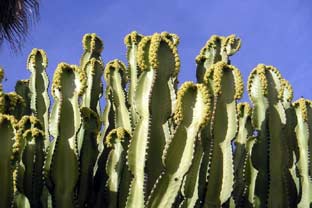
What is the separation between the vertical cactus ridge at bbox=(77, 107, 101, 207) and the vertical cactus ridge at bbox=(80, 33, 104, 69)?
0.97 metres

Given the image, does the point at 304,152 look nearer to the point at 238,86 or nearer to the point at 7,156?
the point at 238,86

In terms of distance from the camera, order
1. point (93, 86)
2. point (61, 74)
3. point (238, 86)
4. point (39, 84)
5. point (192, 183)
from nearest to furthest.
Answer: point (192, 183), point (238, 86), point (61, 74), point (93, 86), point (39, 84)

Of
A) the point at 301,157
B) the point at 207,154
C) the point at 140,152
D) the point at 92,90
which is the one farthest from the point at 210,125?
the point at 92,90

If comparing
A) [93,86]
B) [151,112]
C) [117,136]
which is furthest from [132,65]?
[151,112]

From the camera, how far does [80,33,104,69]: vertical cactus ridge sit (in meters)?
5.37

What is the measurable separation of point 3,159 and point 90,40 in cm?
187

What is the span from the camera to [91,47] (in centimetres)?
538

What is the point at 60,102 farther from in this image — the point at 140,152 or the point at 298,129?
the point at 298,129

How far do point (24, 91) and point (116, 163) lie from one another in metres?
1.44

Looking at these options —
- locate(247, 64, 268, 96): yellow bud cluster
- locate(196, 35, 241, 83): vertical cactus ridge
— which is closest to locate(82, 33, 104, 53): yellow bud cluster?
locate(196, 35, 241, 83): vertical cactus ridge

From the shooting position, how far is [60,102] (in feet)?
13.3

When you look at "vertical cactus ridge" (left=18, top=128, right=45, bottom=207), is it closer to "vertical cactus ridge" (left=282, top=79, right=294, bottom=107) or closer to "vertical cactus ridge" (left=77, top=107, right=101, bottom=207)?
"vertical cactus ridge" (left=77, top=107, right=101, bottom=207)

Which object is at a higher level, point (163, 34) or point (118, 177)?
point (163, 34)

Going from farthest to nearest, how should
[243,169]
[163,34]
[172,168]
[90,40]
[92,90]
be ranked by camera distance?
[90,40], [92,90], [243,169], [163,34], [172,168]
